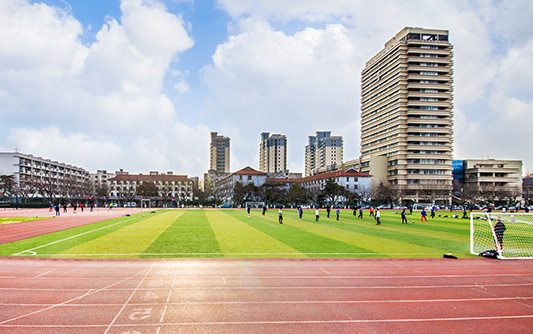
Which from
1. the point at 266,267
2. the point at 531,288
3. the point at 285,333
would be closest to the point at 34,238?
the point at 266,267

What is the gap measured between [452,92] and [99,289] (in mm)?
134489

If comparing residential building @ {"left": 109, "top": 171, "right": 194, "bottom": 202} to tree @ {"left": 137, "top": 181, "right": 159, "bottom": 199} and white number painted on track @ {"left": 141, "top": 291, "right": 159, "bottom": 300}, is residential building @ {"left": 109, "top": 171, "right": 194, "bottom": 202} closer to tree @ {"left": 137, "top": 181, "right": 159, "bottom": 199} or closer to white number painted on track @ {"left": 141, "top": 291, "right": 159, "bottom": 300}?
tree @ {"left": 137, "top": 181, "right": 159, "bottom": 199}

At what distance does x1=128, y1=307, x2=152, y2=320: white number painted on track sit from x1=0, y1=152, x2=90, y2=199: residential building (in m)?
109

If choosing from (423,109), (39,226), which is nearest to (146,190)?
(39,226)

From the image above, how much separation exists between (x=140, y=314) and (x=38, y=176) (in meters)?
130

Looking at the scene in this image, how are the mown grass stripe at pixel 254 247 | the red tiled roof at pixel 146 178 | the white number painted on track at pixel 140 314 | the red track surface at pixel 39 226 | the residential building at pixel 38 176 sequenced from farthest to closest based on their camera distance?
the red tiled roof at pixel 146 178
the residential building at pixel 38 176
the red track surface at pixel 39 226
the mown grass stripe at pixel 254 247
the white number painted on track at pixel 140 314

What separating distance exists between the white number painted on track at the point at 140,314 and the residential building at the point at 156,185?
134 meters

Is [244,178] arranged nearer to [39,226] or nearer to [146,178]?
[146,178]

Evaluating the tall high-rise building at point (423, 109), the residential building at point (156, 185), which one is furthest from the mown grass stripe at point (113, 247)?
the residential building at point (156, 185)

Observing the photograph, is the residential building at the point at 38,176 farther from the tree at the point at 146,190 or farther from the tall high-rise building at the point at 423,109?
the tall high-rise building at the point at 423,109

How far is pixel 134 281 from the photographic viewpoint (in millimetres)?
12227

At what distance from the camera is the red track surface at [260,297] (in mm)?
8438

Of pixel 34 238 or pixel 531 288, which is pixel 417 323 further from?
pixel 34 238

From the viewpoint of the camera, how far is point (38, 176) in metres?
117
